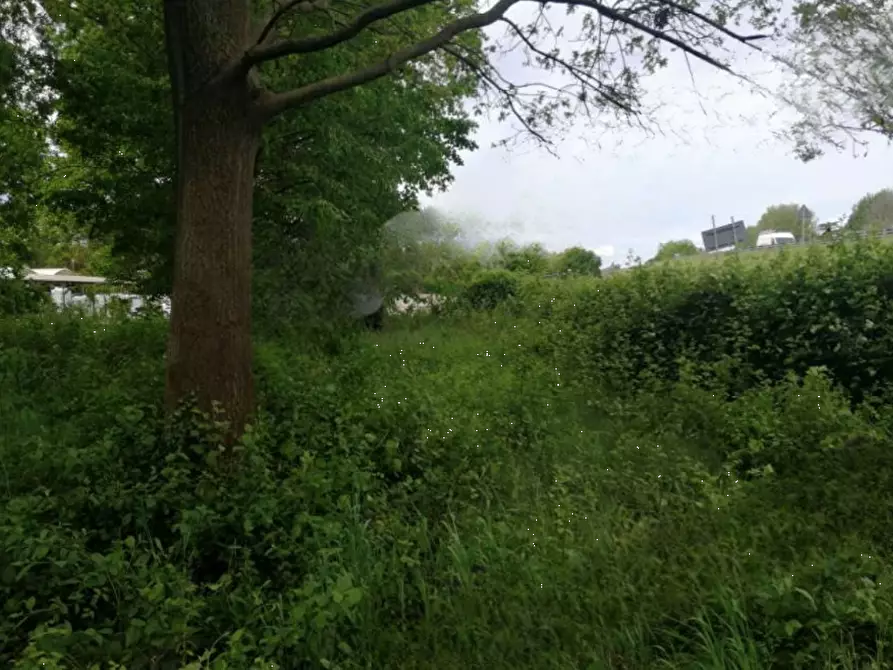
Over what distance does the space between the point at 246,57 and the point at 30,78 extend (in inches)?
199

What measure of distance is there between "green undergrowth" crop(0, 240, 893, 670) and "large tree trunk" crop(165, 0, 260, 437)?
34 cm

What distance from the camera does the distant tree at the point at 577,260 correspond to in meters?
20.9

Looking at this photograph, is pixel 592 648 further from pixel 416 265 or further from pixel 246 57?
pixel 416 265

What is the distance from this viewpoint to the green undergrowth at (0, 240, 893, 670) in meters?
2.92

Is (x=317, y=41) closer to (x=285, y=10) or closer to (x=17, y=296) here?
(x=285, y=10)

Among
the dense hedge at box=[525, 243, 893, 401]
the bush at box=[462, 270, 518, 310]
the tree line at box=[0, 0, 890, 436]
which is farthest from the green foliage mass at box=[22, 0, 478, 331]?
the bush at box=[462, 270, 518, 310]

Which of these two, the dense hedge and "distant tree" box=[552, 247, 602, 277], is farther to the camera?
"distant tree" box=[552, 247, 602, 277]

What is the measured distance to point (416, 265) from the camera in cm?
1717

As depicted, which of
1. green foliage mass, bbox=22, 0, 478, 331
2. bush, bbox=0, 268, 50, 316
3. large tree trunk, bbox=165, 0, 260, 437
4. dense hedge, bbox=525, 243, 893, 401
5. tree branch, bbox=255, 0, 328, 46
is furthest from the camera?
bush, bbox=0, 268, 50, 316

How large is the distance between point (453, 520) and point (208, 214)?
2779 millimetres

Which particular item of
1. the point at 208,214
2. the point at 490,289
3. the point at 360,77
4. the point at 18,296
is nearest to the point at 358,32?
the point at 360,77

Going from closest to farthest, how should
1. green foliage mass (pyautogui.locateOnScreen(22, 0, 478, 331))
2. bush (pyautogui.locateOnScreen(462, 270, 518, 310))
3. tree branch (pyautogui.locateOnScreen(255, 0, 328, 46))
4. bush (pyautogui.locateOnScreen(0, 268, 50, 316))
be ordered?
tree branch (pyautogui.locateOnScreen(255, 0, 328, 46))
green foliage mass (pyautogui.locateOnScreen(22, 0, 478, 331))
bush (pyautogui.locateOnScreen(0, 268, 50, 316))
bush (pyautogui.locateOnScreen(462, 270, 518, 310))

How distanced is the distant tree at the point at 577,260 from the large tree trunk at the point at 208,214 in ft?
54.1

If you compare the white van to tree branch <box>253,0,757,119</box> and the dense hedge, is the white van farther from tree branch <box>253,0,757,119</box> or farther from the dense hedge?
tree branch <box>253,0,757,119</box>
